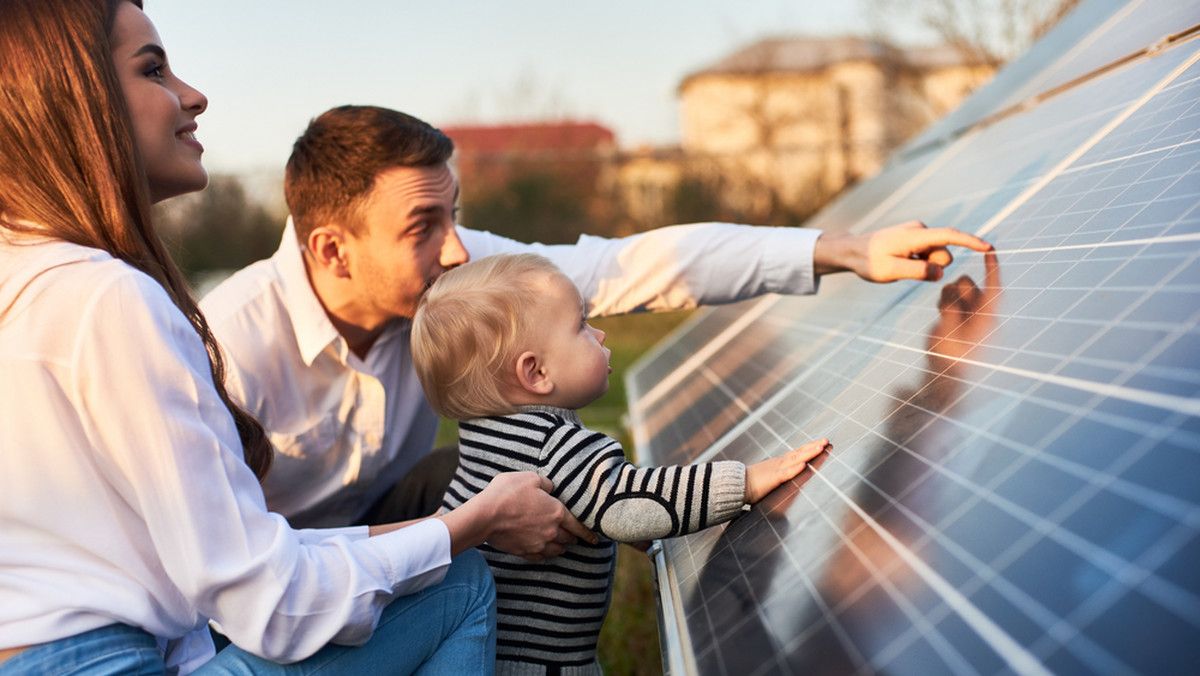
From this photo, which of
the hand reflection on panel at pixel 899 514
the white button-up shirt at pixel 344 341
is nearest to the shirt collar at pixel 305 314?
the white button-up shirt at pixel 344 341

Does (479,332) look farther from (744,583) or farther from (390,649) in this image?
(744,583)

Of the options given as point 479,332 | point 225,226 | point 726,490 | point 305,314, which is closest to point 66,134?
point 479,332

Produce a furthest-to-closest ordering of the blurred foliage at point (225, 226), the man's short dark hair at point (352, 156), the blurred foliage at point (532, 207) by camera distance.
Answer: the blurred foliage at point (532, 207), the blurred foliage at point (225, 226), the man's short dark hair at point (352, 156)

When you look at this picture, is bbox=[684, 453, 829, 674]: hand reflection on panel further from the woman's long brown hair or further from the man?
the man

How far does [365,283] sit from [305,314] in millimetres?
225

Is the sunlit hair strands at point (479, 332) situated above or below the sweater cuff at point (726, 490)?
above

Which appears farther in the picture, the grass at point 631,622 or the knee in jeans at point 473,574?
the grass at point 631,622

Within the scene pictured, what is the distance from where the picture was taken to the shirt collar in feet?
10.5

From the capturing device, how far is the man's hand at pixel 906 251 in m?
2.56

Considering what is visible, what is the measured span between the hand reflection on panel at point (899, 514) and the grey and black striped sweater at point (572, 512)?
0.44m

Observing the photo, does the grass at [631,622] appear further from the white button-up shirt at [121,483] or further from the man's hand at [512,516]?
the white button-up shirt at [121,483]

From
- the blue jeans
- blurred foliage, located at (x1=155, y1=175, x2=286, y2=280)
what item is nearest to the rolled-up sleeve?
the blue jeans

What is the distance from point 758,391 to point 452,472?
3.85 ft

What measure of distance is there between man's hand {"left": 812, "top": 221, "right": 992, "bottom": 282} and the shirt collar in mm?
1725
